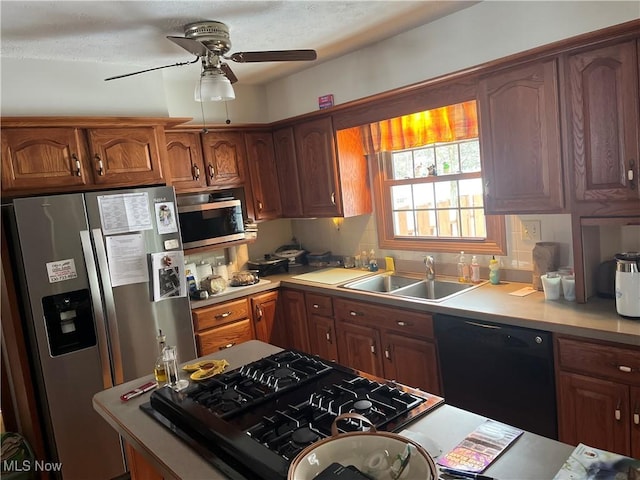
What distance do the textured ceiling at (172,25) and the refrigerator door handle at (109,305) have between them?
104cm

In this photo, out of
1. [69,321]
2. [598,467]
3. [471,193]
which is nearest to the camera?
[598,467]

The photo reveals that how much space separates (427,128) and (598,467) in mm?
2446

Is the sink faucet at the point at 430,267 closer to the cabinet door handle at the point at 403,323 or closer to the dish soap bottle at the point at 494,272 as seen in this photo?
the dish soap bottle at the point at 494,272

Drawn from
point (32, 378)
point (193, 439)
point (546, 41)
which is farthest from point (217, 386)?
point (546, 41)

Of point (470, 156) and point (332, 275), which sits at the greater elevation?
point (470, 156)

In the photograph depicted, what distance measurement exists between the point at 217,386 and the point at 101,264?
1.39m

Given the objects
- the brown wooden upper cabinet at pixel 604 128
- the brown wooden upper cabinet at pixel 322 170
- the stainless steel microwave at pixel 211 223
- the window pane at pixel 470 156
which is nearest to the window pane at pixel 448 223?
the window pane at pixel 470 156

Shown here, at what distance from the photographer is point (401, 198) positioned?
368 cm

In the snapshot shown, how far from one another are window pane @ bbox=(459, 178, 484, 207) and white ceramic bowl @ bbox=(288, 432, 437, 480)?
2.34 m

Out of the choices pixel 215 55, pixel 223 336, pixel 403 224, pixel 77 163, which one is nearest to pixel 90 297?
pixel 77 163

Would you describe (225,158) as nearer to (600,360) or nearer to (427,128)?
(427,128)

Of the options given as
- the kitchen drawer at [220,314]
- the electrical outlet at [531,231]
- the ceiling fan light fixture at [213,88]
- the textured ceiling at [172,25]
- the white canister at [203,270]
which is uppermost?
the textured ceiling at [172,25]

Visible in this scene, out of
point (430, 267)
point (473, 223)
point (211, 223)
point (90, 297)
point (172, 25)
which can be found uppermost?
point (172, 25)

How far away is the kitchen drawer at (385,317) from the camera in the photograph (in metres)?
2.79
